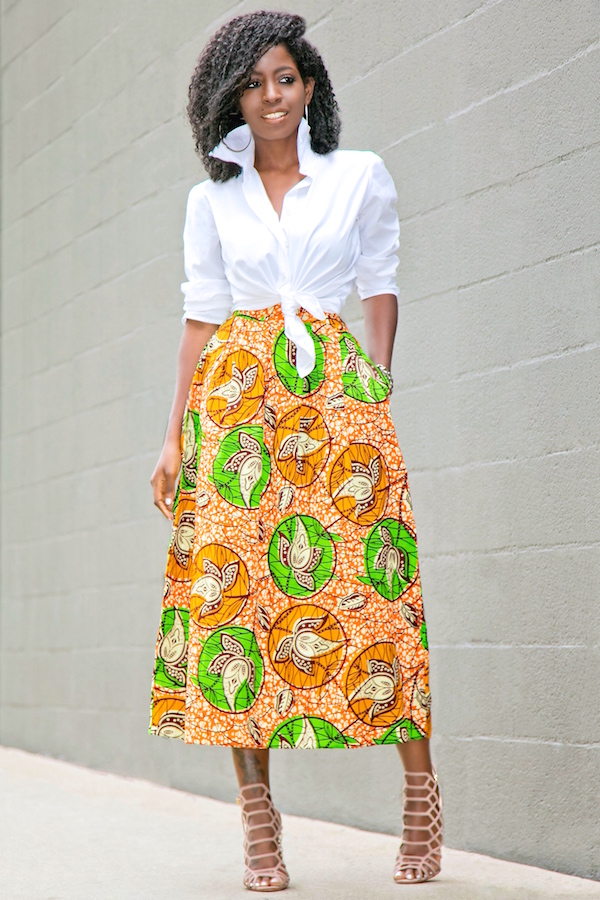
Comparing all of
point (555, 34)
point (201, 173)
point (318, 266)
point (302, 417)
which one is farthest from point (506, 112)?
point (201, 173)

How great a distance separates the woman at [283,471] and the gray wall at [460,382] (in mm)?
347

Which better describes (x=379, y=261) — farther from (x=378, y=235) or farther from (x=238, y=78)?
(x=238, y=78)

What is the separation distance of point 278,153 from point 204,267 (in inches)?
11.1

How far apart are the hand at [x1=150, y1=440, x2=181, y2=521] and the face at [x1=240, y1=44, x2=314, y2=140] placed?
0.67 meters

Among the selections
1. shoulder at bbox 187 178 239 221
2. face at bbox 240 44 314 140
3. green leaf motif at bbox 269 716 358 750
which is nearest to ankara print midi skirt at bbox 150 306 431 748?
green leaf motif at bbox 269 716 358 750

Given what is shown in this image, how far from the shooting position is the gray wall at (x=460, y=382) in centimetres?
262

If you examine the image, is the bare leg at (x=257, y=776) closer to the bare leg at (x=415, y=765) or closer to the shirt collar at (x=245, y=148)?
the bare leg at (x=415, y=765)

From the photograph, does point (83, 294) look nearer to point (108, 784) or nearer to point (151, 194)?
point (151, 194)

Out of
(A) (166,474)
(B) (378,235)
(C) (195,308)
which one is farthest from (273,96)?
(A) (166,474)

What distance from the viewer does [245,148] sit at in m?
2.59

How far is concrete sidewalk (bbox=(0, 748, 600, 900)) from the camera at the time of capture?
247 cm

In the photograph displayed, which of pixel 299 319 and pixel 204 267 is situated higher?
pixel 204 267

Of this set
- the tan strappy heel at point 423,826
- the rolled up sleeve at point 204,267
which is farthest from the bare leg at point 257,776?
the rolled up sleeve at point 204,267

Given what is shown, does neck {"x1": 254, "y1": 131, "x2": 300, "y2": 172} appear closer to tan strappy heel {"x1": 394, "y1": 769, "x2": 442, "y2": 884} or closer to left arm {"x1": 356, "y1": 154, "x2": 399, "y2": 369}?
left arm {"x1": 356, "y1": 154, "x2": 399, "y2": 369}
